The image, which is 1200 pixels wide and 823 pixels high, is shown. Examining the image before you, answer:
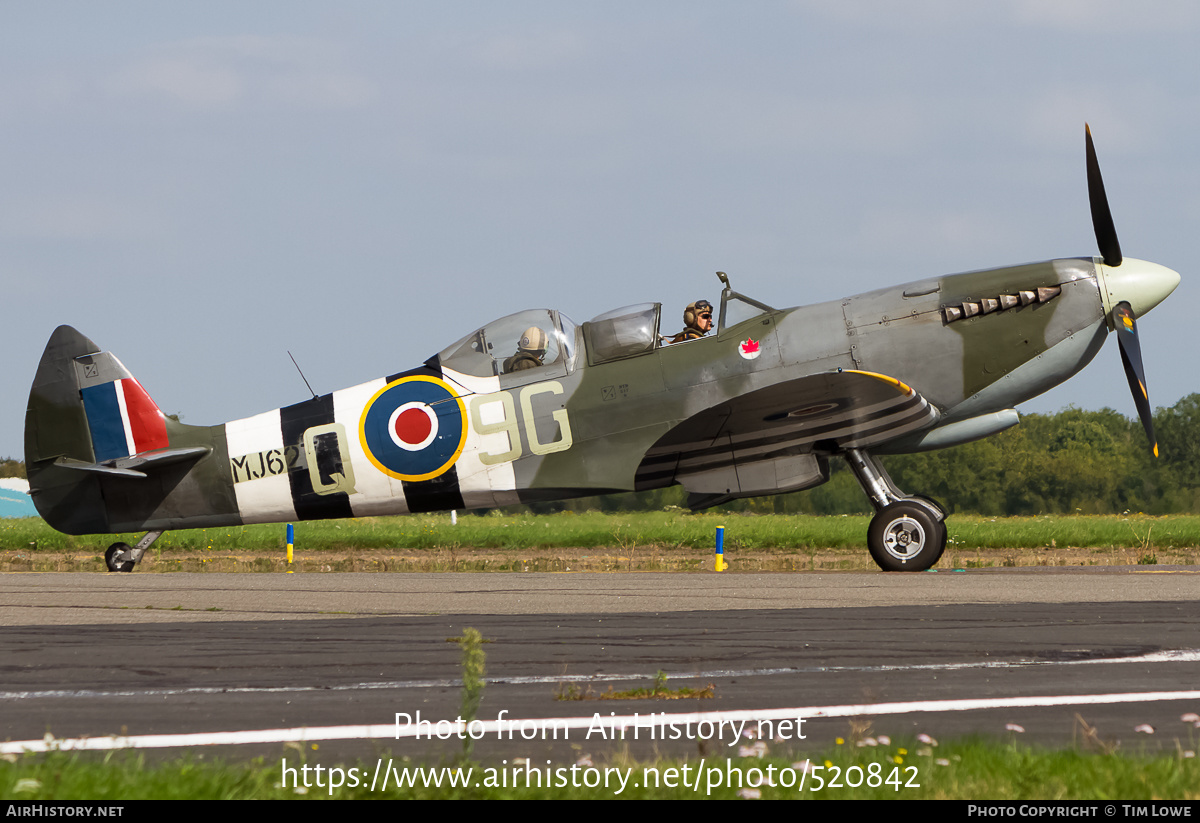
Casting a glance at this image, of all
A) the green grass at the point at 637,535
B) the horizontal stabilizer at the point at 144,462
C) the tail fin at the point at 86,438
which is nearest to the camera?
the horizontal stabilizer at the point at 144,462

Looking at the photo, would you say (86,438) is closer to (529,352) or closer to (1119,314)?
(529,352)

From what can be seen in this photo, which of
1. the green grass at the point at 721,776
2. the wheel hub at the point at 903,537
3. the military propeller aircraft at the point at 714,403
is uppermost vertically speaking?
the military propeller aircraft at the point at 714,403

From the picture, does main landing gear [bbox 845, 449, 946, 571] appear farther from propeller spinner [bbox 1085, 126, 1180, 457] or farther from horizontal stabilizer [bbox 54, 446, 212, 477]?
horizontal stabilizer [bbox 54, 446, 212, 477]

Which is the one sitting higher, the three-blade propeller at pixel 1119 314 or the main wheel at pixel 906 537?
the three-blade propeller at pixel 1119 314

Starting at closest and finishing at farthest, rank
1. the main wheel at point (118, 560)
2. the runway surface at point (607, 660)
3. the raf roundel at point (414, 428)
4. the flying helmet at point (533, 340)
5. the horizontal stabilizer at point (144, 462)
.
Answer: the runway surface at point (607, 660) < the flying helmet at point (533, 340) < the raf roundel at point (414, 428) < the horizontal stabilizer at point (144, 462) < the main wheel at point (118, 560)

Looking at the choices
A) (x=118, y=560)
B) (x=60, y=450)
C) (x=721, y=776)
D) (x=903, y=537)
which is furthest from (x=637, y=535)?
(x=721, y=776)

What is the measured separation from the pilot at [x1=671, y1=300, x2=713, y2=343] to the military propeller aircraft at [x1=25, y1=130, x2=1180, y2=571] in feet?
0.79

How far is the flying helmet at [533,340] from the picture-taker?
540 inches

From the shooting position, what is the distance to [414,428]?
46.1 ft

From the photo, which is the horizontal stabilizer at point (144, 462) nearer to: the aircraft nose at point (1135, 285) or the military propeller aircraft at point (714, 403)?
the military propeller aircraft at point (714, 403)

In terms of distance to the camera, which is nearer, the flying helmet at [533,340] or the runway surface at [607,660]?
the runway surface at [607,660]

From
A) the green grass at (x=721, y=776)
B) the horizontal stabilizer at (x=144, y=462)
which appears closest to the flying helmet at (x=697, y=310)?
the horizontal stabilizer at (x=144, y=462)

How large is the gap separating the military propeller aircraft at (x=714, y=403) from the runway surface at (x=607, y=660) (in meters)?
2.19
